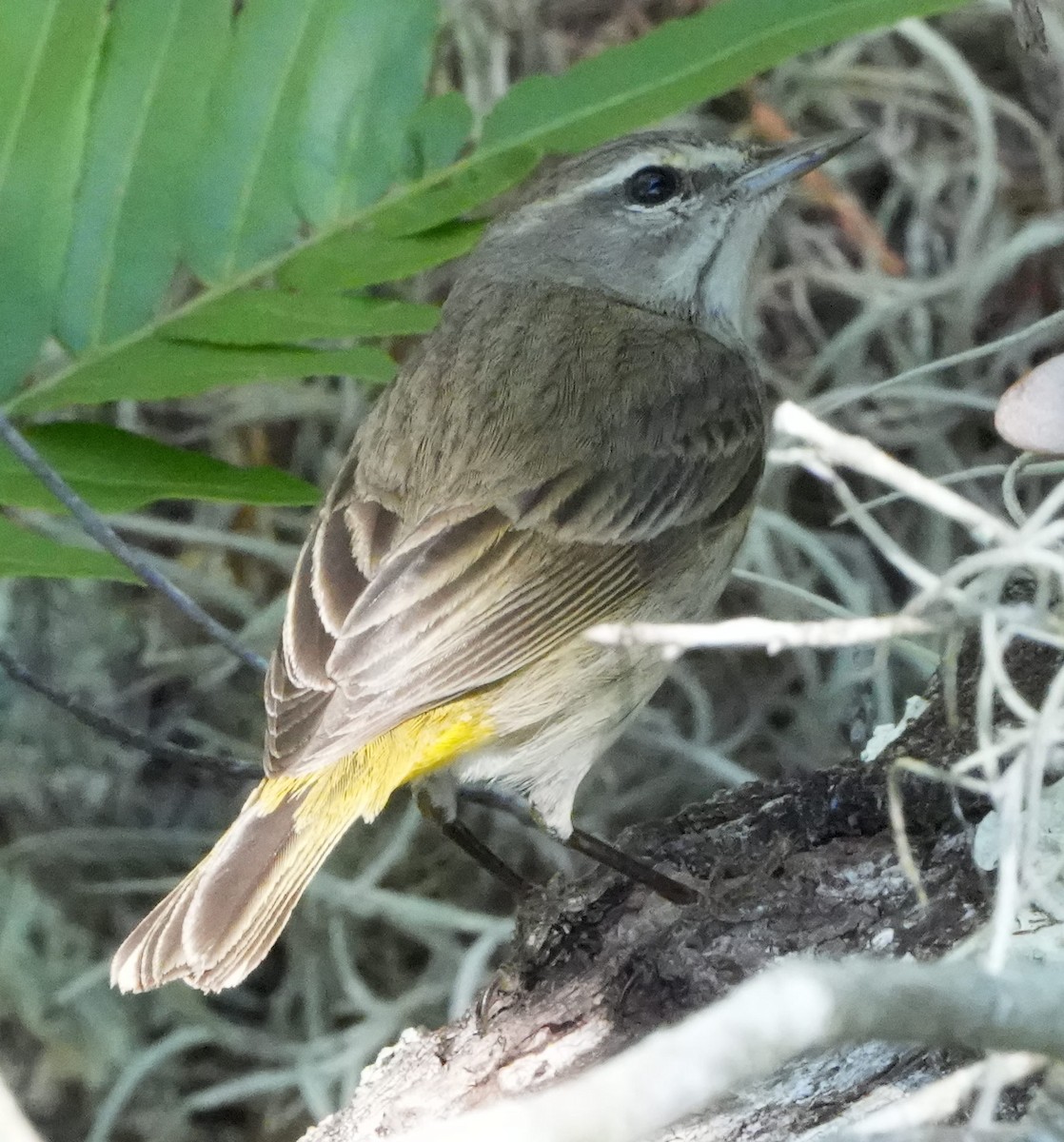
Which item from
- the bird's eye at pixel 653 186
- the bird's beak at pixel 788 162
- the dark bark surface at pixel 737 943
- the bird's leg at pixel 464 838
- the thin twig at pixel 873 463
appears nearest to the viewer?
the thin twig at pixel 873 463

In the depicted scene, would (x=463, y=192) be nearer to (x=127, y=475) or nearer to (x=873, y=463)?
(x=127, y=475)

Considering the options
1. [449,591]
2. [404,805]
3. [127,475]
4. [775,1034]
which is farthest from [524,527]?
[775,1034]

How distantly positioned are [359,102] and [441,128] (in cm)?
13

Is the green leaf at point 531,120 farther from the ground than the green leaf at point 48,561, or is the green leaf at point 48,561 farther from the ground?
the green leaf at point 531,120

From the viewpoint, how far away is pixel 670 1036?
Answer: 93 centimetres

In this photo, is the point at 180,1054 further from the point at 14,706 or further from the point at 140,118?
the point at 140,118

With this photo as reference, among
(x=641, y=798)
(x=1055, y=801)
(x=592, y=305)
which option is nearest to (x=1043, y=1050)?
(x=1055, y=801)

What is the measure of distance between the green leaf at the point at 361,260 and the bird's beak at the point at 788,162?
32.4 inches

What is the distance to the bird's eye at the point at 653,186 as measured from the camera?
3.10 m

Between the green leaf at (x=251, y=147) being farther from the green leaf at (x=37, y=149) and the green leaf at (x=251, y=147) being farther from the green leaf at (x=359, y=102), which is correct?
the green leaf at (x=37, y=149)

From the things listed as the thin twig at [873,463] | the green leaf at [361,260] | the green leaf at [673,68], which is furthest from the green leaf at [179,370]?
the thin twig at [873,463]

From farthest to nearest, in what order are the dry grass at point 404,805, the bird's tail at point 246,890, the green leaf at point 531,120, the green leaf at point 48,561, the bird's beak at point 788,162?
the dry grass at point 404,805 → the bird's beak at point 788,162 → the green leaf at point 531,120 → the bird's tail at point 246,890 → the green leaf at point 48,561

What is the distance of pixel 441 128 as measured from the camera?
8.03 feet

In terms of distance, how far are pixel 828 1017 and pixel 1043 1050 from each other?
224mm
